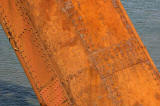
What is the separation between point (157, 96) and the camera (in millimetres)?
1943

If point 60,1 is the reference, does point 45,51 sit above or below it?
below

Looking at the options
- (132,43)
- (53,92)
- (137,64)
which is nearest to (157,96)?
(137,64)

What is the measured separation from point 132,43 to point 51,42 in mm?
498

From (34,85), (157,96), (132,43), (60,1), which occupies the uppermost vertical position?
(60,1)

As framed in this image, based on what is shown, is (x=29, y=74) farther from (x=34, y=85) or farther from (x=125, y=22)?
(x=125, y=22)

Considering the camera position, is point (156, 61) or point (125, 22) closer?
point (125, 22)

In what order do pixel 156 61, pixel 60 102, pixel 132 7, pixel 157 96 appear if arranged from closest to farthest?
pixel 157 96 → pixel 60 102 → pixel 156 61 → pixel 132 7

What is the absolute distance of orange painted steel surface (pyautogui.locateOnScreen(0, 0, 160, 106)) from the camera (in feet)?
6.39

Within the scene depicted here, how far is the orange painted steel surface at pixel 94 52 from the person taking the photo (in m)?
1.95

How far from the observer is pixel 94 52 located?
196 cm

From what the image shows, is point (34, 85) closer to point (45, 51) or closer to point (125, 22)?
point (45, 51)

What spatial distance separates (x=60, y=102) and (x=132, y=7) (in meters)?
13.4

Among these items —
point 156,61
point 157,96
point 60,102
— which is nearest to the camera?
point 157,96

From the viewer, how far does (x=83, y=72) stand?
1970 mm
